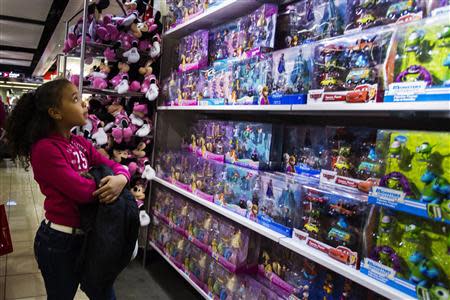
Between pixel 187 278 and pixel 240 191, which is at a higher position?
pixel 240 191

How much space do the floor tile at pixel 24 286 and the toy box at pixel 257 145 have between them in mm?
1758

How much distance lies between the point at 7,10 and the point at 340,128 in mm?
6582

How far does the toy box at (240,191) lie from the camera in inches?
70.7

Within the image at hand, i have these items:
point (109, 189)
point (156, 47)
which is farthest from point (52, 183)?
point (156, 47)

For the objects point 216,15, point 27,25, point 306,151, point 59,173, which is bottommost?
point 59,173

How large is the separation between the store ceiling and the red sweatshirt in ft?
15.0

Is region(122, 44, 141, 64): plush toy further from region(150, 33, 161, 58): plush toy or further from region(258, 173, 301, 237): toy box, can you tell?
region(258, 173, 301, 237): toy box

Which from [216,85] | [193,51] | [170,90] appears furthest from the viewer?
[170,90]

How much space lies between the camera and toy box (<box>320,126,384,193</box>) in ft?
4.23

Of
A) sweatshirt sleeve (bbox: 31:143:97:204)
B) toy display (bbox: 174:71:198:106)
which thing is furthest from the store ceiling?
sweatshirt sleeve (bbox: 31:143:97:204)

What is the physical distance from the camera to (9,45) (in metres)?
9.63

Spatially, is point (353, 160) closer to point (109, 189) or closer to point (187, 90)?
point (109, 189)

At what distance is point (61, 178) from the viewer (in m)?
1.44

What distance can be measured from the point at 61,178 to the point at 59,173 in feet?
0.07
